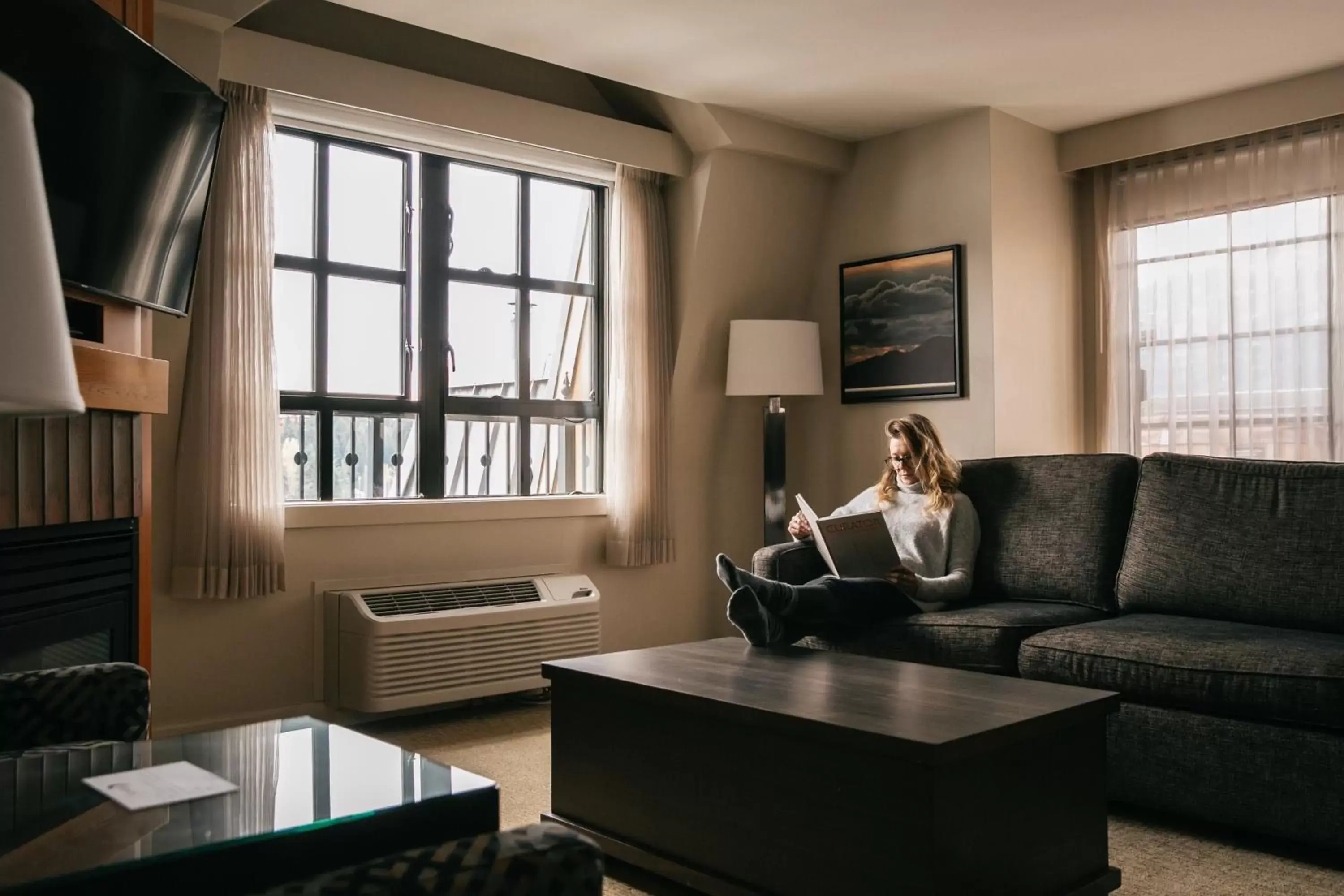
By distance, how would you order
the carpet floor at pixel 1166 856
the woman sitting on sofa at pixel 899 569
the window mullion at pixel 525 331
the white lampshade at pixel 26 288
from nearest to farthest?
the white lampshade at pixel 26 288
the carpet floor at pixel 1166 856
the woman sitting on sofa at pixel 899 569
the window mullion at pixel 525 331

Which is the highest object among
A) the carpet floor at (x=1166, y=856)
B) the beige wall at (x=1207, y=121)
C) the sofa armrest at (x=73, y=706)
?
the beige wall at (x=1207, y=121)

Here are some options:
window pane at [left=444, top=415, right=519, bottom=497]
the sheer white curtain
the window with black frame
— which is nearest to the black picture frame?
the sheer white curtain

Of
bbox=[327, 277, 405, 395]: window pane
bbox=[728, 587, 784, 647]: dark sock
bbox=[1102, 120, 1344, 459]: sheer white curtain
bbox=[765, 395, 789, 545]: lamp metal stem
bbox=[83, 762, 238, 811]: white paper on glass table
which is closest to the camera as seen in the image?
bbox=[83, 762, 238, 811]: white paper on glass table

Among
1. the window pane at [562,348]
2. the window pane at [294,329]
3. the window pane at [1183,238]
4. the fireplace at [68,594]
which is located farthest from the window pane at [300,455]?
the window pane at [1183,238]

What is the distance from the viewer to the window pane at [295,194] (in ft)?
13.0

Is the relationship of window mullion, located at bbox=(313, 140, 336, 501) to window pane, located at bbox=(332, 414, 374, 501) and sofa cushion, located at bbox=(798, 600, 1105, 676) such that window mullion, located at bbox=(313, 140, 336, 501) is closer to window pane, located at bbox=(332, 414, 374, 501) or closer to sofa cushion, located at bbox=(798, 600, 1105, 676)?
window pane, located at bbox=(332, 414, 374, 501)

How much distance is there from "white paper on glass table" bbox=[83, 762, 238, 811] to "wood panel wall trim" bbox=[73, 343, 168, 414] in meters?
1.13

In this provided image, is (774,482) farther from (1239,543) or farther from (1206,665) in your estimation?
(1206,665)

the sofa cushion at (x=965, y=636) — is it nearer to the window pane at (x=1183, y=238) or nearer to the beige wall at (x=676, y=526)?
the beige wall at (x=676, y=526)

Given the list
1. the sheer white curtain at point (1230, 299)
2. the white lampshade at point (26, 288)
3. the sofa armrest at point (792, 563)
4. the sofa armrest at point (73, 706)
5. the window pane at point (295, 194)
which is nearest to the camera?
the white lampshade at point (26, 288)

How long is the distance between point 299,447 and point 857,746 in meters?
2.70

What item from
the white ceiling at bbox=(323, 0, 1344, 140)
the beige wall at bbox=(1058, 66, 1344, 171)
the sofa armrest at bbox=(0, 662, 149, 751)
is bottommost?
the sofa armrest at bbox=(0, 662, 149, 751)

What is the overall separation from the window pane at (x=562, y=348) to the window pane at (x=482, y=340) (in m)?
0.11

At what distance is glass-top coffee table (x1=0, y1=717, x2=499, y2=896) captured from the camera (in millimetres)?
1271
